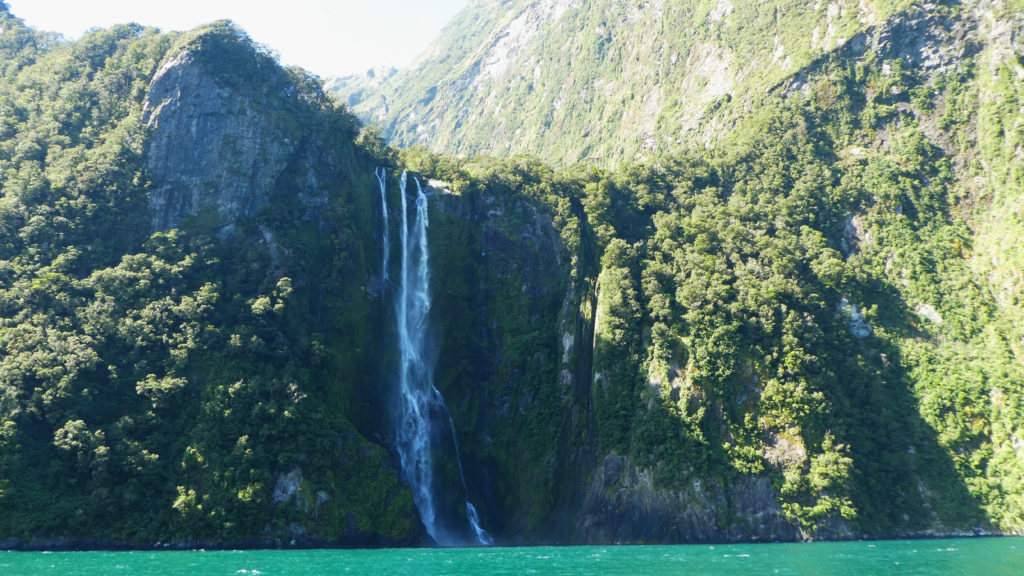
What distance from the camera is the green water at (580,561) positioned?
29.6 metres

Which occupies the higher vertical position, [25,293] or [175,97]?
[175,97]

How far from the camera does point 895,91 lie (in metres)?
72.6

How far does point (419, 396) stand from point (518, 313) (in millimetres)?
12947

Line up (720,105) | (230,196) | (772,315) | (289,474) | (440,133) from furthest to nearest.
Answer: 1. (440,133)
2. (720,105)
3. (230,196)
4. (772,315)
5. (289,474)

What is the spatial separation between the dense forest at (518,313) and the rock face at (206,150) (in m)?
0.30

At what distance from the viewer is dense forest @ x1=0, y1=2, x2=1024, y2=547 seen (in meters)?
44.4

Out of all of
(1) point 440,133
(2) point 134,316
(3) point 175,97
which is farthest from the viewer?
(1) point 440,133

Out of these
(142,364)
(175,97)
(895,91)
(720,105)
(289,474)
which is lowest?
(289,474)

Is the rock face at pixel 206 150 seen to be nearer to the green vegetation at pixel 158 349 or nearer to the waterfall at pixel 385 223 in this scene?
the green vegetation at pixel 158 349

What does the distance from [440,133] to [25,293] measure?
4467 inches

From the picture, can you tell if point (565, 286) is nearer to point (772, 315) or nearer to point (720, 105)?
point (772, 315)

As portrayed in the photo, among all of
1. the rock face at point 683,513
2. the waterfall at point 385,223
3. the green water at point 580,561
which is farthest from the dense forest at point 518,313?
the green water at point 580,561

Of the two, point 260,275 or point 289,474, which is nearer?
point 289,474

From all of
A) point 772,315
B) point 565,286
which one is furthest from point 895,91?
point 565,286
